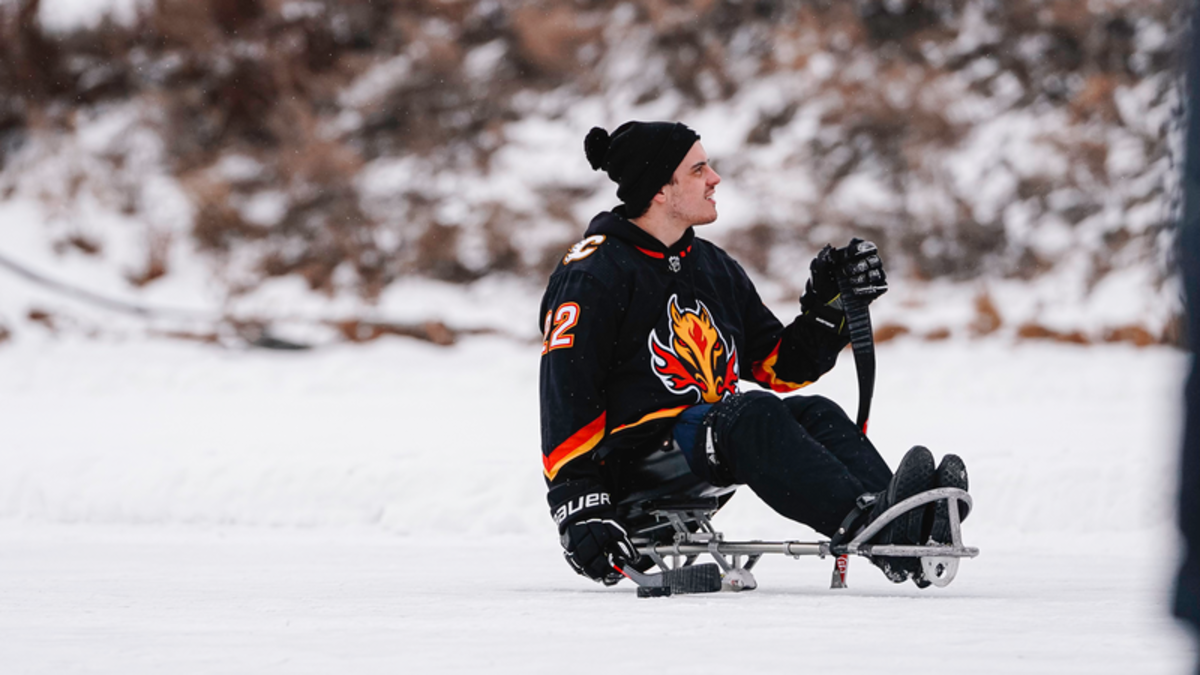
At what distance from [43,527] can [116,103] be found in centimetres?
1027

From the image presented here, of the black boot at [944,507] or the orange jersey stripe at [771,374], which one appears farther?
the orange jersey stripe at [771,374]

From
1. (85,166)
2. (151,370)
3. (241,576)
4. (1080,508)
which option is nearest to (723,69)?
(85,166)

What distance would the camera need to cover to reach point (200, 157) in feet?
45.4

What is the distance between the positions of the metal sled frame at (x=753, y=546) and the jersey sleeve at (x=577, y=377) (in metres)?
0.21

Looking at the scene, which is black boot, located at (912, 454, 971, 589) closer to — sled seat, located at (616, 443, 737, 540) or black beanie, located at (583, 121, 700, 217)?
sled seat, located at (616, 443, 737, 540)

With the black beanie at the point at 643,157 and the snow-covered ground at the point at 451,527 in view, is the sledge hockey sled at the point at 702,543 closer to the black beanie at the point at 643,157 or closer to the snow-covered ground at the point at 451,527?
the snow-covered ground at the point at 451,527

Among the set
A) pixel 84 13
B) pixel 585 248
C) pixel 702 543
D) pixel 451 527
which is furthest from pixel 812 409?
pixel 84 13

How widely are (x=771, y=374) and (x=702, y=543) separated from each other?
531 millimetres

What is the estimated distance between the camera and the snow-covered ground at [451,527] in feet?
6.63

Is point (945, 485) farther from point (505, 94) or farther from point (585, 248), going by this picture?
point (505, 94)

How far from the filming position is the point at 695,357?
3.07 meters

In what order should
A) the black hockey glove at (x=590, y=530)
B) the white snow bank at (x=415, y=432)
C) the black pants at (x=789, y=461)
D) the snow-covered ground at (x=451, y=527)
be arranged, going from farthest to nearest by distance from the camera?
the white snow bank at (x=415, y=432) < the black hockey glove at (x=590, y=530) < the black pants at (x=789, y=461) < the snow-covered ground at (x=451, y=527)

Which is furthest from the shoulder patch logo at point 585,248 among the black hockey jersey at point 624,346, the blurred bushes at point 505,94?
the blurred bushes at point 505,94

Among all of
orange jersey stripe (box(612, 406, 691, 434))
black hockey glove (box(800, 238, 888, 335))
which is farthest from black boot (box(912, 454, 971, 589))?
orange jersey stripe (box(612, 406, 691, 434))
